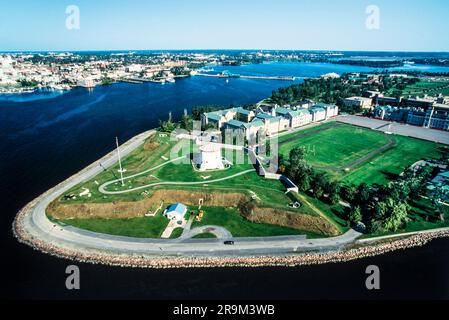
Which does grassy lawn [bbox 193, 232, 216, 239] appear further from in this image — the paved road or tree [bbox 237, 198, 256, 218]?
tree [bbox 237, 198, 256, 218]

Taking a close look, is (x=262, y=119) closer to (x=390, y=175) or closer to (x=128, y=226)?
(x=390, y=175)

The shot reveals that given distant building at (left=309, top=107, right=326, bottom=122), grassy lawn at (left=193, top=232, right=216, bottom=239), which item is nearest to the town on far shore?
grassy lawn at (left=193, top=232, right=216, bottom=239)

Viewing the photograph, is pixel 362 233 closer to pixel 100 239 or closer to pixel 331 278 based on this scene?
pixel 331 278

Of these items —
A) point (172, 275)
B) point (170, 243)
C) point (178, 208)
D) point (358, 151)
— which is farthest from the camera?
point (358, 151)

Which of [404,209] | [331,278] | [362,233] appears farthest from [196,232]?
[404,209]

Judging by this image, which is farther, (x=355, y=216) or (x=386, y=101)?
(x=386, y=101)

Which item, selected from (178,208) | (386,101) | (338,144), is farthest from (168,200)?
(386,101)
